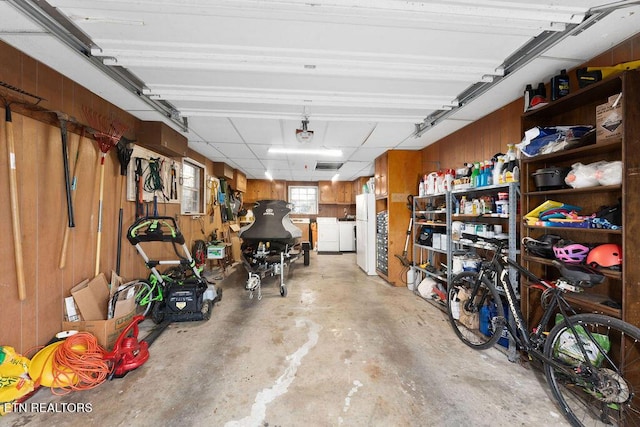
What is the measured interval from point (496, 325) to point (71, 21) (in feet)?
13.1

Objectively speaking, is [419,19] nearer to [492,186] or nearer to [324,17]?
[324,17]

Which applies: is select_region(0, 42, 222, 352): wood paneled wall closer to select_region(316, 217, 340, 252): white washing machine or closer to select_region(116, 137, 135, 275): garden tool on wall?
select_region(116, 137, 135, 275): garden tool on wall

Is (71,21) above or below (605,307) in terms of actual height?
above

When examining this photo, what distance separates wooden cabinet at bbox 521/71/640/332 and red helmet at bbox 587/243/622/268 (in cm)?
5

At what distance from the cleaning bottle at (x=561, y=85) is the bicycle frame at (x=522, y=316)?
53.4 inches

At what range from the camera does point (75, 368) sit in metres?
1.70

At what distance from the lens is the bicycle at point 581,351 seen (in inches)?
53.7

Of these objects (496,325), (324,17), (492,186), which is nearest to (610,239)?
(492,186)

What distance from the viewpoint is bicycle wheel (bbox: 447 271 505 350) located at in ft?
7.10

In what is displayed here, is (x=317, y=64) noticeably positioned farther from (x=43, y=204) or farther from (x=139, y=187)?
(x=139, y=187)

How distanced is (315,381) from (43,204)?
8.81 feet

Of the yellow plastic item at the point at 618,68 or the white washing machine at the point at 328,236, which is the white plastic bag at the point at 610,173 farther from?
the white washing machine at the point at 328,236

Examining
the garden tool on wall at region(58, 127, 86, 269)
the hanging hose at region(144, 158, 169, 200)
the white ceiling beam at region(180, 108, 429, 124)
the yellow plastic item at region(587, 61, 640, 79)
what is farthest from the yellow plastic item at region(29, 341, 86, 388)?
the yellow plastic item at region(587, 61, 640, 79)

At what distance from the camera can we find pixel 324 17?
138 cm
